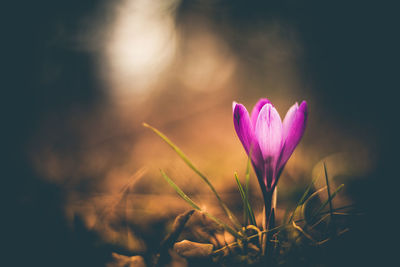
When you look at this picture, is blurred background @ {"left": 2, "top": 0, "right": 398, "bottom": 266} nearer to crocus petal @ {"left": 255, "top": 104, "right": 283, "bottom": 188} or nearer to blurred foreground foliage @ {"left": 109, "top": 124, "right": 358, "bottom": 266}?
blurred foreground foliage @ {"left": 109, "top": 124, "right": 358, "bottom": 266}

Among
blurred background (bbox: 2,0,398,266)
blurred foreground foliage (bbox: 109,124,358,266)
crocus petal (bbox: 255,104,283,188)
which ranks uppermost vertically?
blurred background (bbox: 2,0,398,266)

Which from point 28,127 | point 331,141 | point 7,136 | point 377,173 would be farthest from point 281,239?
point 28,127

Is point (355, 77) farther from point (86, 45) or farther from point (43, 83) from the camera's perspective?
point (86, 45)

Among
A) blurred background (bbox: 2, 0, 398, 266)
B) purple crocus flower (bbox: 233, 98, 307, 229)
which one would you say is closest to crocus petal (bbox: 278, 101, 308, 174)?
purple crocus flower (bbox: 233, 98, 307, 229)

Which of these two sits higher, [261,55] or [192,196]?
[261,55]

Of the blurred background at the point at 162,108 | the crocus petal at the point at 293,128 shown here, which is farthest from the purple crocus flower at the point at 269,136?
the blurred background at the point at 162,108

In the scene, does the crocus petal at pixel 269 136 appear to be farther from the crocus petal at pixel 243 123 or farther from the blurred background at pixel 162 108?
the blurred background at pixel 162 108

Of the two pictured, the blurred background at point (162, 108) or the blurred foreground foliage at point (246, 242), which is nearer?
the blurred foreground foliage at point (246, 242)

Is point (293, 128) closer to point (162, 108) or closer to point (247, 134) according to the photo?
point (247, 134)
